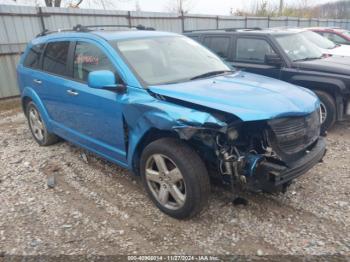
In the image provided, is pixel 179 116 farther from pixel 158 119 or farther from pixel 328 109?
pixel 328 109

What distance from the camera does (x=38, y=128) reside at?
5492 millimetres

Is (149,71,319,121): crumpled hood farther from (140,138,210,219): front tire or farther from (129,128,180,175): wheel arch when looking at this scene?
(140,138,210,219): front tire

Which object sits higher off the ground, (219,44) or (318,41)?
Answer: (219,44)

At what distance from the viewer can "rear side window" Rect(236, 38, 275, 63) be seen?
6422 millimetres

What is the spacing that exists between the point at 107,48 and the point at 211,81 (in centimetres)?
122

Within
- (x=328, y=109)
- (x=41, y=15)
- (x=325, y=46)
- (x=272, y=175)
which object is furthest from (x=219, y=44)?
(x=41, y=15)

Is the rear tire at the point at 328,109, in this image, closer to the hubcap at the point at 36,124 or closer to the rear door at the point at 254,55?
the rear door at the point at 254,55

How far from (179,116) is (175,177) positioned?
0.60 metres

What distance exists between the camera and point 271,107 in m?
2.95

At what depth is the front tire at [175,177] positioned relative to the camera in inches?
117

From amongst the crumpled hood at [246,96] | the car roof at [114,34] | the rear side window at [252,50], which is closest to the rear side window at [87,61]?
the car roof at [114,34]

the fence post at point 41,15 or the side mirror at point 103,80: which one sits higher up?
the fence post at point 41,15

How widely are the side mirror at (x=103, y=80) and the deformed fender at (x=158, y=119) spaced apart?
0.26 meters

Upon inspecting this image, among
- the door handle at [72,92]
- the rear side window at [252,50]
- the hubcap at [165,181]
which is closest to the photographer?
the hubcap at [165,181]
